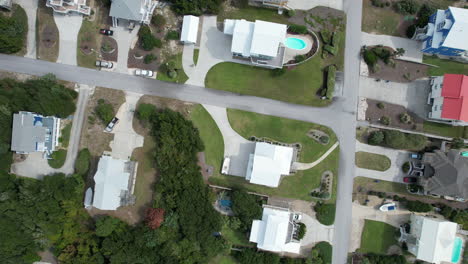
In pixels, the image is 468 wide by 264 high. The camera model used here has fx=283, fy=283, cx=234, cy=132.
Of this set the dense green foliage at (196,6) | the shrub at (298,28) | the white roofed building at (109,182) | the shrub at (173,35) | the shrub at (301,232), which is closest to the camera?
the white roofed building at (109,182)

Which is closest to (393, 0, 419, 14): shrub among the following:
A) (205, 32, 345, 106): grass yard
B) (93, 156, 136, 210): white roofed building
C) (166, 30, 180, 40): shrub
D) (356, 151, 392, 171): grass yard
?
(205, 32, 345, 106): grass yard

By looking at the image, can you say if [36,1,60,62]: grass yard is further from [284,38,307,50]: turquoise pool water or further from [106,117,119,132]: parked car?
[284,38,307,50]: turquoise pool water

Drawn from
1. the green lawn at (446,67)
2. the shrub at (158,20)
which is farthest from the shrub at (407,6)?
the shrub at (158,20)

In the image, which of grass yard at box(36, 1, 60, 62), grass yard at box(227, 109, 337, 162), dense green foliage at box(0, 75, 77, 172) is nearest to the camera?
dense green foliage at box(0, 75, 77, 172)

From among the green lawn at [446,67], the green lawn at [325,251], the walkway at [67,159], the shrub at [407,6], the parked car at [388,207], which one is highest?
the shrub at [407,6]

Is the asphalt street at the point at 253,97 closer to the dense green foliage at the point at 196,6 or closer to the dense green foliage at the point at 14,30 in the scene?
the dense green foliage at the point at 14,30

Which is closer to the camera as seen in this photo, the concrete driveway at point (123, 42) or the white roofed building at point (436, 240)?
the white roofed building at point (436, 240)
